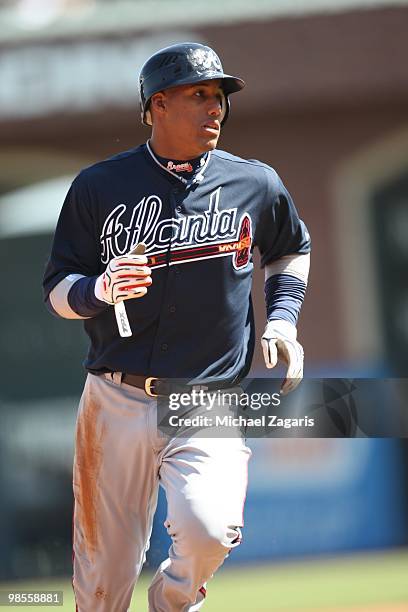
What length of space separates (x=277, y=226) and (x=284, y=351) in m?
0.43

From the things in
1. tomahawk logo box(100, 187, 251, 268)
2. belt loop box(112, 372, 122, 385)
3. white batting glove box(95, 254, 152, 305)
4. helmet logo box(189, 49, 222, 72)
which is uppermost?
helmet logo box(189, 49, 222, 72)

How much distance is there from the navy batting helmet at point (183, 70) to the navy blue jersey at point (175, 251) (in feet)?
0.78

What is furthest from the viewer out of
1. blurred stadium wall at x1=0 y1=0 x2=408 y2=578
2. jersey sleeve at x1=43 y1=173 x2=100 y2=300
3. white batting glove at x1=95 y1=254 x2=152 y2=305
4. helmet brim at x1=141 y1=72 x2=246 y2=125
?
blurred stadium wall at x1=0 y1=0 x2=408 y2=578

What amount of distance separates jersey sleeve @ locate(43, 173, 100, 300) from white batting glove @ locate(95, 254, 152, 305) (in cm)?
31

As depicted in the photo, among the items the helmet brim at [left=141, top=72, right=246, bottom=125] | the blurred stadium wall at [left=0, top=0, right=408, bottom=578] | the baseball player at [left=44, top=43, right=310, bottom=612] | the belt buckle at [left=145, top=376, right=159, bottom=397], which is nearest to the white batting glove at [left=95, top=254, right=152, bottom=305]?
the baseball player at [left=44, top=43, right=310, bottom=612]

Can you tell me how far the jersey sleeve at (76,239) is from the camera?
3.63 m

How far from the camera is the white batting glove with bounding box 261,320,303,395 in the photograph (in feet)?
11.6

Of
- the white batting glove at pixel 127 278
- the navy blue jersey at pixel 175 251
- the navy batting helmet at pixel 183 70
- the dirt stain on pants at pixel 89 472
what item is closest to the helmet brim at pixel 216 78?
the navy batting helmet at pixel 183 70

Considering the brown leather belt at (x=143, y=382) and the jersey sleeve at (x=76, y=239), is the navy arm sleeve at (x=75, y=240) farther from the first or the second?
the brown leather belt at (x=143, y=382)

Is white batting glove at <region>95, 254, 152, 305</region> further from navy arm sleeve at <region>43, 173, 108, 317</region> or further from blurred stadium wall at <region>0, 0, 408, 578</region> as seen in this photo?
blurred stadium wall at <region>0, 0, 408, 578</region>

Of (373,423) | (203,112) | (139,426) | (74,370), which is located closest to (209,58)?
(203,112)

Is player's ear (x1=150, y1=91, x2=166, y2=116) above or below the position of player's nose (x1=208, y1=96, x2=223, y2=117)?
above

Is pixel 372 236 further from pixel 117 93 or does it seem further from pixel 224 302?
pixel 224 302

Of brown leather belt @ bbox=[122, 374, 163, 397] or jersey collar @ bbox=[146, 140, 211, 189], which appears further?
jersey collar @ bbox=[146, 140, 211, 189]
